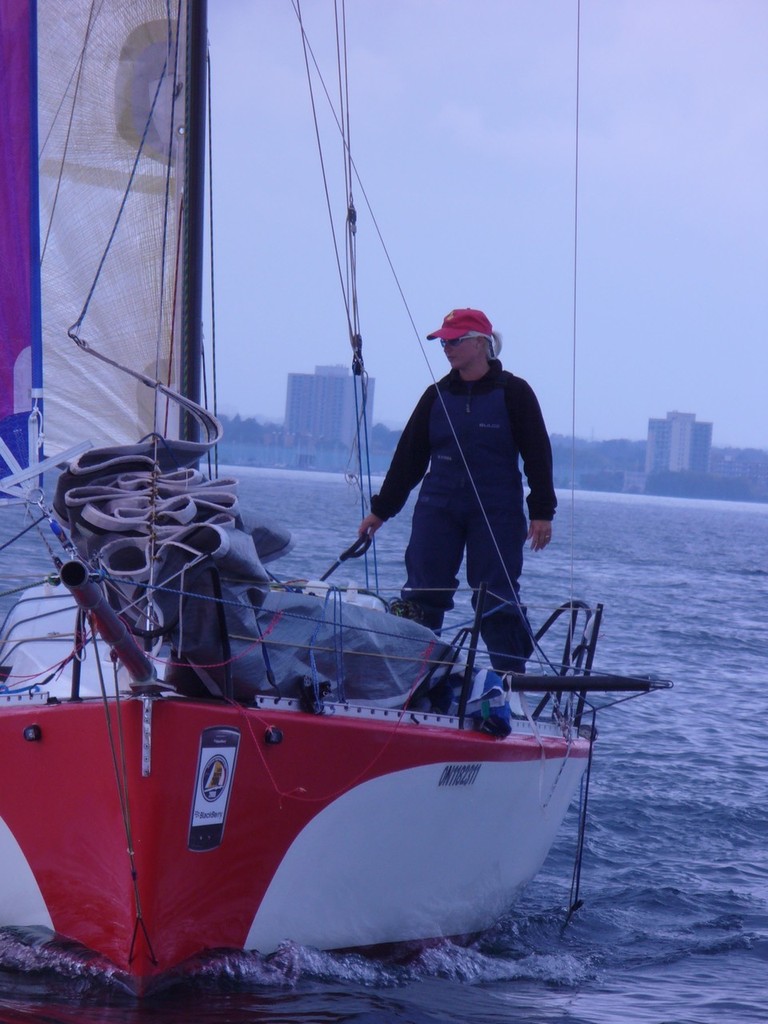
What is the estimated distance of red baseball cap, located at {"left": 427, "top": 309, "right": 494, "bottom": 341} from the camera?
19.0 feet

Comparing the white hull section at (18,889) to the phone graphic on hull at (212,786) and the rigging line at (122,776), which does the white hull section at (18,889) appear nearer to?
the rigging line at (122,776)

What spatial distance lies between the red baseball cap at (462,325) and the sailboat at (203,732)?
112cm

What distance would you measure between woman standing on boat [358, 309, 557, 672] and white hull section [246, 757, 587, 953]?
2.45 feet

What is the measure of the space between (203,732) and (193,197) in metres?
2.80

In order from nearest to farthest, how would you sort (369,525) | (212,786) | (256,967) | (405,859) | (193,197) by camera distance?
1. (212,786)
2. (256,967)
3. (405,859)
4. (193,197)
5. (369,525)

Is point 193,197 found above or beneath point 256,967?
above

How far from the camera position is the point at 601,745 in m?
9.35

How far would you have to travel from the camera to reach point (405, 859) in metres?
4.60

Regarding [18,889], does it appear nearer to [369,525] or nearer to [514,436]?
[369,525]

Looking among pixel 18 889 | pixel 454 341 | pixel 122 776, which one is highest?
pixel 454 341

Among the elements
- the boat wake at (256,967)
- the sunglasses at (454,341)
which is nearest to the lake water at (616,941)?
the boat wake at (256,967)

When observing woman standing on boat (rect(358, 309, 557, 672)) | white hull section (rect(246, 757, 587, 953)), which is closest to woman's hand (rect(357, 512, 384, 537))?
woman standing on boat (rect(358, 309, 557, 672))

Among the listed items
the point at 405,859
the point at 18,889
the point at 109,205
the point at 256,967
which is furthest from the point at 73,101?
the point at 256,967

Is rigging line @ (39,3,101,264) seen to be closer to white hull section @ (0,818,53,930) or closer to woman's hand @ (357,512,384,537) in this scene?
woman's hand @ (357,512,384,537)
